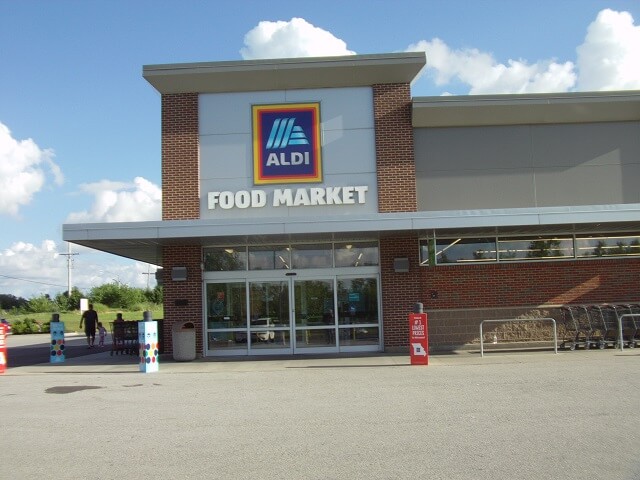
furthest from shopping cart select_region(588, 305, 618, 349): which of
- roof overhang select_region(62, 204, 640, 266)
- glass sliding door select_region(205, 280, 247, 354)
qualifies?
glass sliding door select_region(205, 280, 247, 354)

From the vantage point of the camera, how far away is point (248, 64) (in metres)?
18.7

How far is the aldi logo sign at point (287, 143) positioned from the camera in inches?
752

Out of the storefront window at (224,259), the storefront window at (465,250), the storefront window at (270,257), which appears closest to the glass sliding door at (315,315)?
the storefront window at (270,257)

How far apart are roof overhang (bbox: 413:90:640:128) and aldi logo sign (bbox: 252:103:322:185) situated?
294 centimetres

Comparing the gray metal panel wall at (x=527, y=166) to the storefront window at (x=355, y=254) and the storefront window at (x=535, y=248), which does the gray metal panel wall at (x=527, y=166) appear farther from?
the storefront window at (x=355, y=254)

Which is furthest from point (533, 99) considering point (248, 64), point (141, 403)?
point (141, 403)

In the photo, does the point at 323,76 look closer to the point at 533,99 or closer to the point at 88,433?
the point at 533,99

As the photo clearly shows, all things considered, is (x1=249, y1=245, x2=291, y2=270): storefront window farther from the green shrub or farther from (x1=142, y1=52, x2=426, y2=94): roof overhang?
the green shrub

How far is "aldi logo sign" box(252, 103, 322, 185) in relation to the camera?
19.1 metres

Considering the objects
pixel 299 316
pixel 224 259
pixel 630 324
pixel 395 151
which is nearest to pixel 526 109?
pixel 395 151

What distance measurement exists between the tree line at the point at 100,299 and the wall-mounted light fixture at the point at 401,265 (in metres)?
57.6

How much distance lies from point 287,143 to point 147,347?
271 inches

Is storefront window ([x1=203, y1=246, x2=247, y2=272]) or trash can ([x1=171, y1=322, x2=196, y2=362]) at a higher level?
storefront window ([x1=203, y1=246, x2=247, y2=272])

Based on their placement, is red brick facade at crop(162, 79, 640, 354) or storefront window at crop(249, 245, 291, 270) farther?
storefront window at crop(249, 245, 291, 270)
